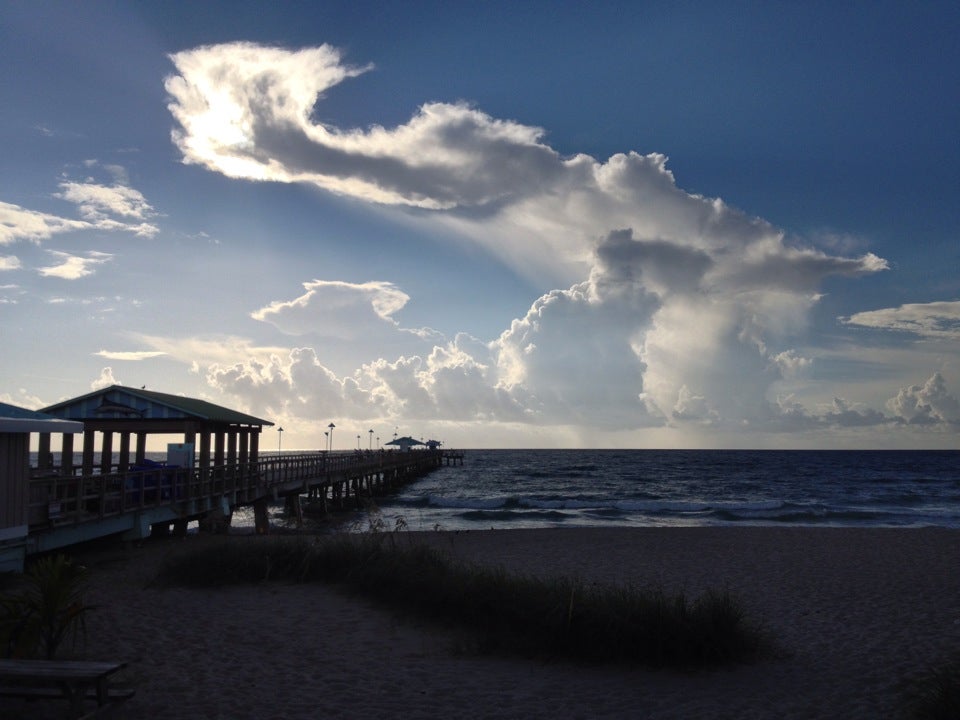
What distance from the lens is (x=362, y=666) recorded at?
7922mm

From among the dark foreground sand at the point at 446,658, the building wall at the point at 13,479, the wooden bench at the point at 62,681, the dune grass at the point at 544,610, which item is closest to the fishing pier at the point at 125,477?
the building wall at the point at 13,479

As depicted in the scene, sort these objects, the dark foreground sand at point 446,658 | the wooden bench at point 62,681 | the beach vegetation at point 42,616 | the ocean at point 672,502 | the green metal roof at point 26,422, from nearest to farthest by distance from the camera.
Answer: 1. the wooden bench at point 62,681
2. the beach vegetation at point 42,616
3. the dark foreground sand at point 446,658
4. the green metal roof at point 26,422
5. the ocean at point 672,502

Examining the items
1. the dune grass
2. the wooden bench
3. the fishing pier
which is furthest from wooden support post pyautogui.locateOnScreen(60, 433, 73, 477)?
the wooden bench

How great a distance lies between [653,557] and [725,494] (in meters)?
36.5

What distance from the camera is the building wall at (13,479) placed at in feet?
35.9

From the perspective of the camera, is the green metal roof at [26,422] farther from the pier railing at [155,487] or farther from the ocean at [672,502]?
the ocean at [672,502]

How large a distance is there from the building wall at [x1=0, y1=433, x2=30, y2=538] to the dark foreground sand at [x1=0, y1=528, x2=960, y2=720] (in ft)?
5.23

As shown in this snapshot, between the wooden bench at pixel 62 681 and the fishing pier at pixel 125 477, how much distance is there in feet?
20.4

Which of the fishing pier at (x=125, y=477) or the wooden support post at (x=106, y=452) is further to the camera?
the wooden support post at (x=106, y=452)

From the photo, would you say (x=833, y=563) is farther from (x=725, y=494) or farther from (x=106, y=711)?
(x=725, y=494)

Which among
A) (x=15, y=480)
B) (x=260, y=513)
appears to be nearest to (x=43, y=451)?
(x=15, y=480)

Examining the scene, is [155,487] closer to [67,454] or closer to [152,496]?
[152,496]

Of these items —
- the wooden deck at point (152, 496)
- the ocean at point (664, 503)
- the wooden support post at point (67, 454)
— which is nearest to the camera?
the wooden deck at point (152, 496)

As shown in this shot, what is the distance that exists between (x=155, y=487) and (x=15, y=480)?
201 inches
